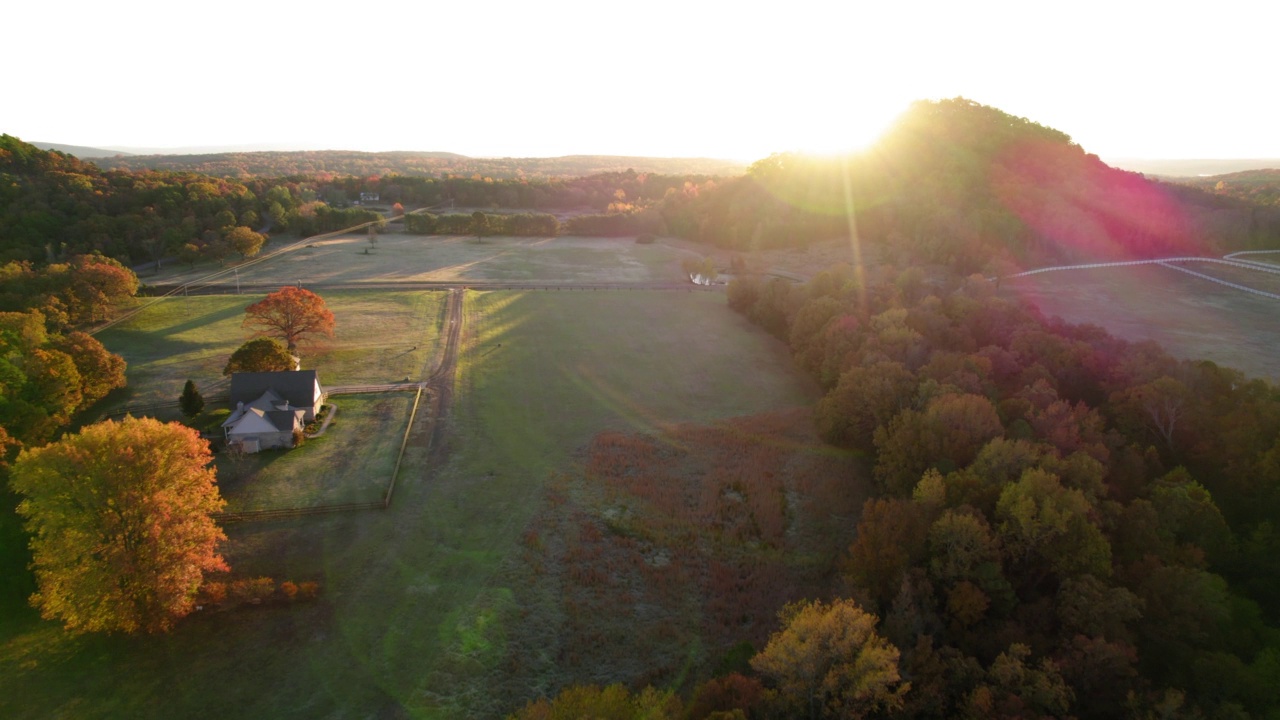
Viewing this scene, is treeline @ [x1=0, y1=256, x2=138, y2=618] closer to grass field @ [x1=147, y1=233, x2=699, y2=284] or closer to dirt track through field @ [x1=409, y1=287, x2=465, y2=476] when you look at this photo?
dirt track through field @ [x1=409, y1=287, x2=465, y2=476]

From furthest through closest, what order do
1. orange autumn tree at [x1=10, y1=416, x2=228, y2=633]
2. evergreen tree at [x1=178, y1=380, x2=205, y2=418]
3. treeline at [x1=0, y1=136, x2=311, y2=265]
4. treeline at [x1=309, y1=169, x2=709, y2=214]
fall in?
1. treeline at [x1=309, y1=169, x2=709, y2=214]
2. treeline at [x1=0, y1=136, x2=311, y2=265]
3. evergreen tree at [x1=178, y1=380, x2=205, y2=418]
4. orange autumn tree at [x1=10, y1=416, x2=228, y2=633]

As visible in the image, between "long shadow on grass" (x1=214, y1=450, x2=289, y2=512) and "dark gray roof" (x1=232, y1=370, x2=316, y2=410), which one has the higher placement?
"dark gray roof" (x1=232, y1=370, x2=316, y2=410)

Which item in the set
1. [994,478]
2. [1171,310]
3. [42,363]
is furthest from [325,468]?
[1171,310]

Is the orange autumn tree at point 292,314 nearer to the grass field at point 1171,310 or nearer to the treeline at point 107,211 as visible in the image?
the treeline at point 107,211

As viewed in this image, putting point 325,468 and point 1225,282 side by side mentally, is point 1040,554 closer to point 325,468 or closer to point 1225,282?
point 325,468

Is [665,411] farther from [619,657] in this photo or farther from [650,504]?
[619,657]

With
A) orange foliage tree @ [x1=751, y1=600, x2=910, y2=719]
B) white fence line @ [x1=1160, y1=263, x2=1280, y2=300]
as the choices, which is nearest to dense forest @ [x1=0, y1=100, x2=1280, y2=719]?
orange foliage tree @ [x1=751, y1=600, x2=910, y2=719]
